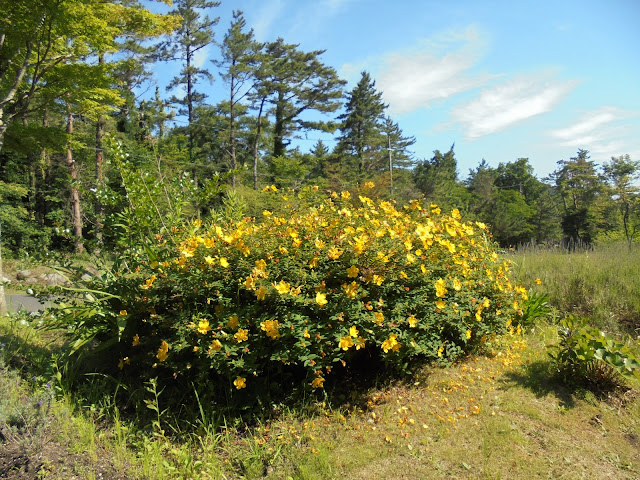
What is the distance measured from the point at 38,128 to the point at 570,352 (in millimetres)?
8157

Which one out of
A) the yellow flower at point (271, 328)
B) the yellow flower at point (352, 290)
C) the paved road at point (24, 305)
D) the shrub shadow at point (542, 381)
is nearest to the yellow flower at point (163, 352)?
the yellow flower at point (271, 328)

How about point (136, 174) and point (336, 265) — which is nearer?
point (336, 265)

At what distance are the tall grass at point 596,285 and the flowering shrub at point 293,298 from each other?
2036 mm

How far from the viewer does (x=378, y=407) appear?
2592mm

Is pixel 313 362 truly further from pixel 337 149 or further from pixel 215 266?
pixel 337 149

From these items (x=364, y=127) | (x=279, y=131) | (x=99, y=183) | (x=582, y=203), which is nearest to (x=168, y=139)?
(x=279, y=131)

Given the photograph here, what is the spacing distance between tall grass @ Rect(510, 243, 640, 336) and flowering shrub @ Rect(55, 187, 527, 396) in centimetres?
204

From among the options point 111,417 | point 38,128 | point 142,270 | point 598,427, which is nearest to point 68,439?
point 111,417

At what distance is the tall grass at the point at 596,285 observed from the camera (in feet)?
13.4

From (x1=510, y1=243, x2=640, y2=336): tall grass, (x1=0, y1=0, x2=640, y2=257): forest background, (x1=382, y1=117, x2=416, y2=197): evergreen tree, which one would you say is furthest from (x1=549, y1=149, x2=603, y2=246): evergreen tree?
(x1=510, y1=243, x2=640, y2=336): tall grass

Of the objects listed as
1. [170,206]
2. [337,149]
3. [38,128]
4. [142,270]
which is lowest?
[142,270]

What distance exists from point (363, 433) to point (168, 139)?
24210mm

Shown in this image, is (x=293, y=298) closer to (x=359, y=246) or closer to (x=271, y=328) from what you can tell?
(x=271, y=328)

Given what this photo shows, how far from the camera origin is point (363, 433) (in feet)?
7.70
